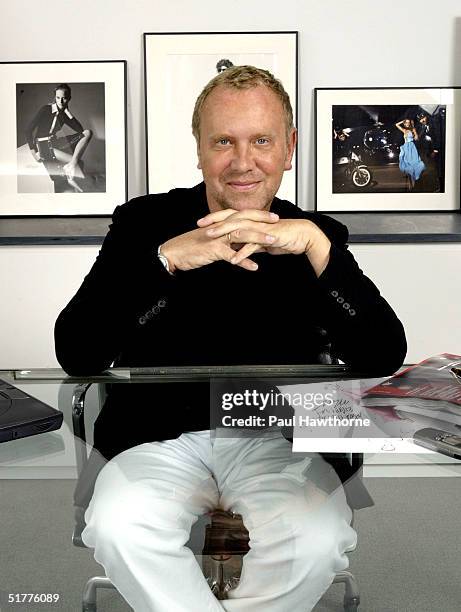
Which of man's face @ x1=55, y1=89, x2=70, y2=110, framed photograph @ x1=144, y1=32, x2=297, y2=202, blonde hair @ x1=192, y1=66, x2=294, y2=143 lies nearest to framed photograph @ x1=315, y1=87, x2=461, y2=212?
framed photograph @ x1=144, y1=32, x2=297, y2=202

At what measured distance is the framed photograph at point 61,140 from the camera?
14.1ft

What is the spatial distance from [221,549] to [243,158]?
943mm

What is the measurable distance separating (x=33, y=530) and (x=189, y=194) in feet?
3.48

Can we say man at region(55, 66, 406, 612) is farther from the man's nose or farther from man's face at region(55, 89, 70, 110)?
man's face at region(55, 89, 70, 110)

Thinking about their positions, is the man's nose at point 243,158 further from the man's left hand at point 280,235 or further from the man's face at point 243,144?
the man's left hand at point 280,235

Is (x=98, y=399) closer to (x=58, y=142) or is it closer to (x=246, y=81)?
(x=246, y=81)

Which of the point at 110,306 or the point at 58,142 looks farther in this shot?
the point at 58,142

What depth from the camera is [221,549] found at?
145 centimetres

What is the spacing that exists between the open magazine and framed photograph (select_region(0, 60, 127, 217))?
2.75m

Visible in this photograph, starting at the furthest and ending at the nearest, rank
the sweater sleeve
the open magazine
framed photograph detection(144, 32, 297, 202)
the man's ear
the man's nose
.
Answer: framed photograph detection(144, 32, 297, 202), the man's ear, the man's nose, the sweater sleeve, the open magazine

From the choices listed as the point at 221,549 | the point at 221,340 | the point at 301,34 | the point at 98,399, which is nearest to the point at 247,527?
the point at 221,549

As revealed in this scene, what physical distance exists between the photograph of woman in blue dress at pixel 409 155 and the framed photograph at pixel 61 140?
53.2 inches

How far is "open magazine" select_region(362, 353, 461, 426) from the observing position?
160cm

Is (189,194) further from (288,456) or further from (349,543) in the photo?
(349,543)
